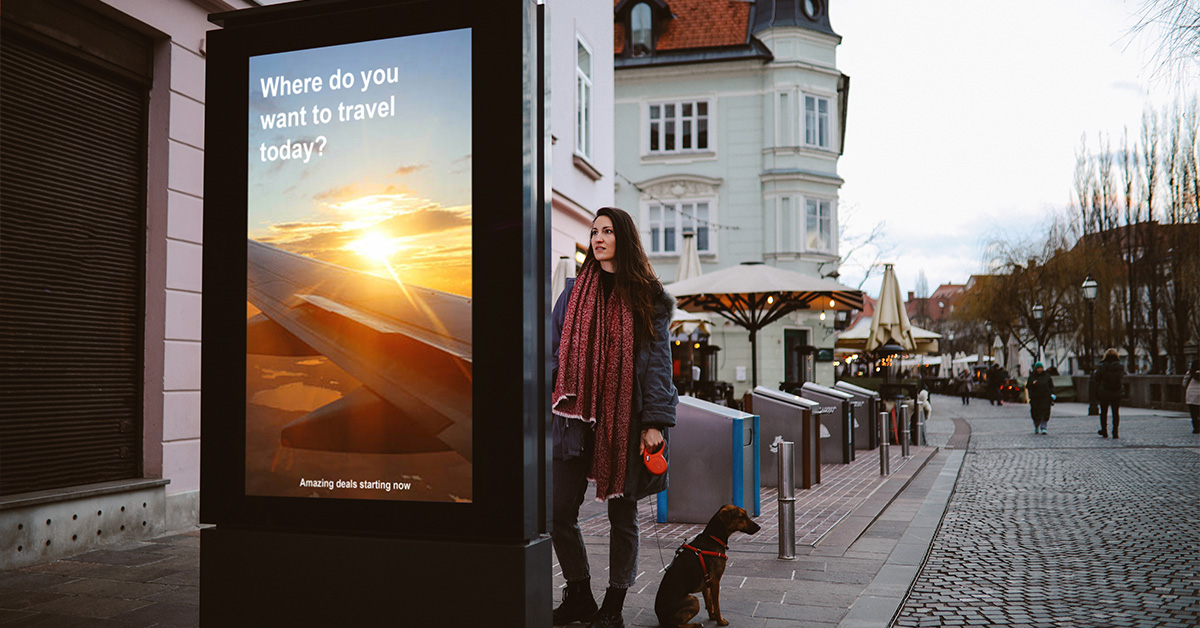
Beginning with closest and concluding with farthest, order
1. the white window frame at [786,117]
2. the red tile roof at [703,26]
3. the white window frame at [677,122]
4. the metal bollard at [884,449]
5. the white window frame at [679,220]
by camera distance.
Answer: the metal bollard at [884,449], the white window frame at [786,117], the white window frame at [679,220], the white window frame at [677,122], the red tile roof at [703,26]

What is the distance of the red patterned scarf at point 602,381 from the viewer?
4.23 metres

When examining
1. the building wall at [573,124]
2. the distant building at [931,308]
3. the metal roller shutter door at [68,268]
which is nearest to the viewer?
the metal roller shutter door at [68,268]

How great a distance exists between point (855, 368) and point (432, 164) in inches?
3105

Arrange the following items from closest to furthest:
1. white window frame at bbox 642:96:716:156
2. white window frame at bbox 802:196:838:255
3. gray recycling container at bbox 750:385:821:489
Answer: gray recycling container at bbox 750:385:821:489, white window frame at bbox 802:196:838:255, white window frame at bbox 642:96:716:156

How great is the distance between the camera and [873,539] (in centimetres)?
694

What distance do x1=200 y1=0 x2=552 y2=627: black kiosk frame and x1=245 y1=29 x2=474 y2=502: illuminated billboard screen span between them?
5cm

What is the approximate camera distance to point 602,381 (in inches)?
168

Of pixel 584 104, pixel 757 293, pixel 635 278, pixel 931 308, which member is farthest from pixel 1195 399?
pixel 931 308

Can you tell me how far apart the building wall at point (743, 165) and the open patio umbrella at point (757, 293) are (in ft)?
59.4

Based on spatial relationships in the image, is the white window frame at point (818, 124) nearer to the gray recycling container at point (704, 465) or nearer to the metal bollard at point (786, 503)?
the gray recycling container at point (704, 465)

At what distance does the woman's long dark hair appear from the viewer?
4.30m

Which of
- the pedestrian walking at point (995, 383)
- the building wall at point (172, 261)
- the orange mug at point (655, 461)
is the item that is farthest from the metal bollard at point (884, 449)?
the pedestrian walking at point (995, 383)

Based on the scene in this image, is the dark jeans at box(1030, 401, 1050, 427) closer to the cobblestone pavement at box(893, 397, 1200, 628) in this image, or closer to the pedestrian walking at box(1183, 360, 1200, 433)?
the pedestrian walking at box(1183, 360, 1200, 433)

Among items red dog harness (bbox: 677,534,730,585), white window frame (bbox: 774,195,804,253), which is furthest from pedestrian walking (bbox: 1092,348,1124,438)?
red dog harness (bbox: 677,534,730,585)
